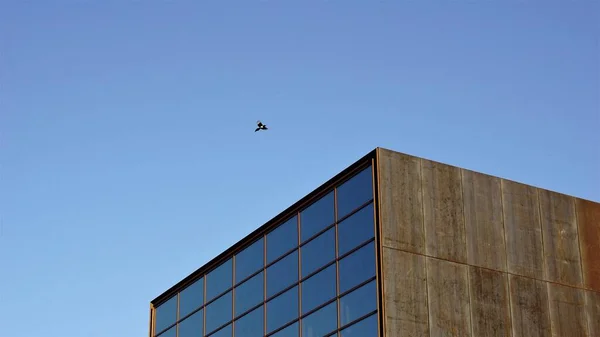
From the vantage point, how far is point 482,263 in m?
45.1

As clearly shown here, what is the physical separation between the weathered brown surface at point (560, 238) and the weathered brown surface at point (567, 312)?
1.24 feet

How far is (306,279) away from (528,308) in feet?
26.0

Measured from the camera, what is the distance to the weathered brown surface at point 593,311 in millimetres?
46625

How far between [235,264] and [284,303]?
4.75 m

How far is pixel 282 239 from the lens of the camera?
48875mm

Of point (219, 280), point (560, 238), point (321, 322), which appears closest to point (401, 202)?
point (321, 322)

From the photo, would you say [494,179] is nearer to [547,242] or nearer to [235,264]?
[547,242]

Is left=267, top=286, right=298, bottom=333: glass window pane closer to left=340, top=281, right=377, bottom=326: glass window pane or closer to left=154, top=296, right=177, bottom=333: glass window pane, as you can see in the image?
left=340, top=281, right=377, bottom=326: glass window pane

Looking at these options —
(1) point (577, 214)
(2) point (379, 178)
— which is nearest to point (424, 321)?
(2) point (379, 178)

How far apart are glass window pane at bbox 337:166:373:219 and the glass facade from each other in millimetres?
34

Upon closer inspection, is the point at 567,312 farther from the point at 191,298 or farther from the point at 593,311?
the point at 191,298

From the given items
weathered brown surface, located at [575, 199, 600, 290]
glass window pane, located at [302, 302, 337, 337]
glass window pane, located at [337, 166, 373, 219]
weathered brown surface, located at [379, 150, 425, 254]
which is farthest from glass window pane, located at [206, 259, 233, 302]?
weathered brown surface, located at [575, 199, 600, 290]

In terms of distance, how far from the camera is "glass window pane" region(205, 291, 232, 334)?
169 ft

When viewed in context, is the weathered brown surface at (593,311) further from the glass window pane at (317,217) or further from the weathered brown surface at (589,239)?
the glass window pane at (317,217)
